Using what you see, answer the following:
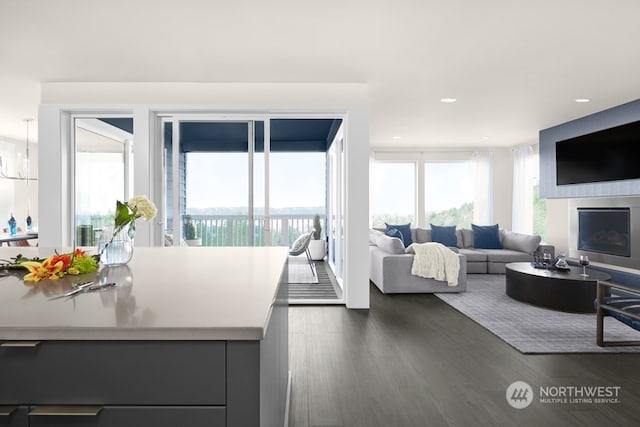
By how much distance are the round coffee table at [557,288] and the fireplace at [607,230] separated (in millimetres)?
1326

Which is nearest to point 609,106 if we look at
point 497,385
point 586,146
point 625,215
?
point 586,146

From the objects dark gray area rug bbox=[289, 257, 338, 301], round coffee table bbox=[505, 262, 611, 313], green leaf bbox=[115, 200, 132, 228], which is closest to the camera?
green leaf bbox=[115, 200, 132, 228]

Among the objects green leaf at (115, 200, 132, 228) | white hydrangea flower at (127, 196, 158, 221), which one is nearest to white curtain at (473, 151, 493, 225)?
white hydrangea flower at (127, 196, 158, 221)

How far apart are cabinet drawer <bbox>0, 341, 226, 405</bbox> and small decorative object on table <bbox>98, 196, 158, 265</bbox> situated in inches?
35.8

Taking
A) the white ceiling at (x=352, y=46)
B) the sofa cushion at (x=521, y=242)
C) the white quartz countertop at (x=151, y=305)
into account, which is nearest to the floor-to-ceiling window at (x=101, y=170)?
the white ceiling at (x=352, y=46)

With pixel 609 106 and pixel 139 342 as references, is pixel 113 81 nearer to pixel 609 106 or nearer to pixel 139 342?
pixel 139 342

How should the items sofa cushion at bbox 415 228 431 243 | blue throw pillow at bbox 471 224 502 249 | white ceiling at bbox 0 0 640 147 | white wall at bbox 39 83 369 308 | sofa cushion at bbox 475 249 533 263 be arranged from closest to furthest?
white ceiling at bbox 0 0 640 147 < white wall at bbox 39 83 369 308 < sofa cushion at bbox 475 249 533 263 < blue throw pillow at bbox 471 224 502 249 < sofa cushion at bbox 415 228 431 243

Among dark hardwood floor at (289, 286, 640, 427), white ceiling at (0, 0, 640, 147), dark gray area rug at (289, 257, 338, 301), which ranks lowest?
dark hardwood floor at (289, 286, 640, 427)

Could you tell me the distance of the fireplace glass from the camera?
221 inches

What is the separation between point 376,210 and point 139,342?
7.93 metres

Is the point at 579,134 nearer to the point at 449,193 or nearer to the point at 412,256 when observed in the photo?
the point at 449,193

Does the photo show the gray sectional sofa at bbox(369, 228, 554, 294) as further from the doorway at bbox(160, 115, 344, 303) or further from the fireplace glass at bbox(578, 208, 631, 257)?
the doorway at bbox(160, 115, 344, 303)

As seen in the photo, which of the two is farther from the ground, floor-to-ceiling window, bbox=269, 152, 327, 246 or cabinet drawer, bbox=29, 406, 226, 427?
floor-to-ceiling window, bbox=269, 152, 327, 246

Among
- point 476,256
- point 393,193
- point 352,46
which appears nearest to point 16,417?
point 352,46
